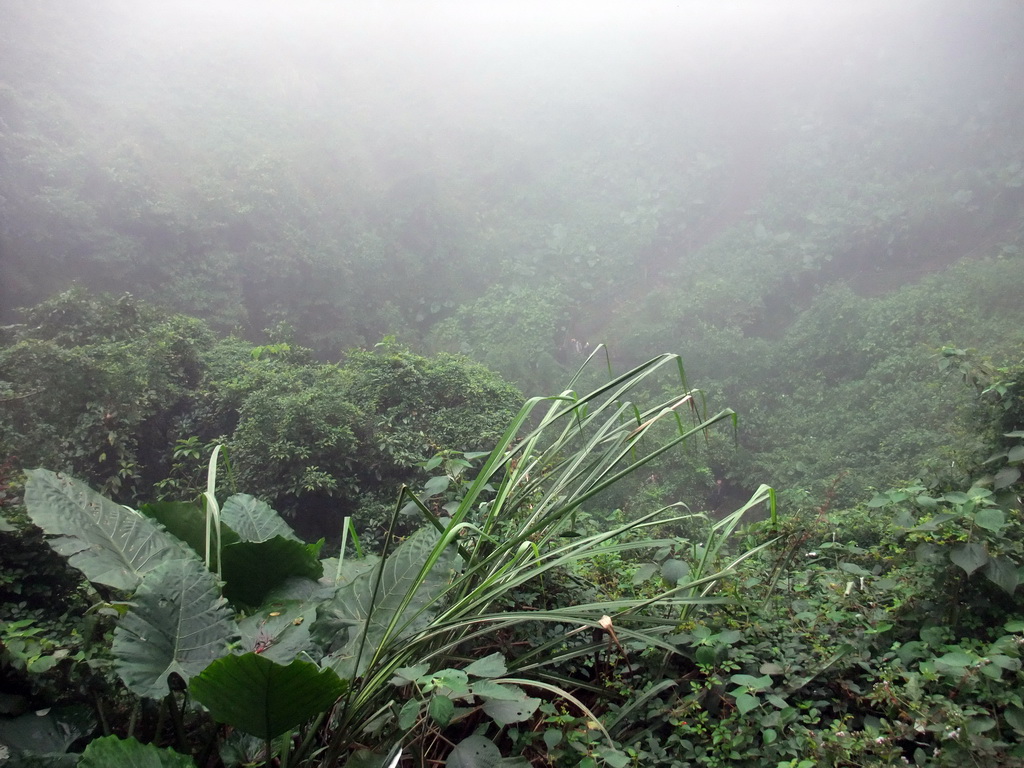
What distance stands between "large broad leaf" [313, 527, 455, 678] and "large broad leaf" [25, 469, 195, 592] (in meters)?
0.23

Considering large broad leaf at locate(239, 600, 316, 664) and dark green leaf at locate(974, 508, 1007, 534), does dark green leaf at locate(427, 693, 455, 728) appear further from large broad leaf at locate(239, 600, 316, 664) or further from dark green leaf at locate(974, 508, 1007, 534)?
dark green leaf at locate(974, 508, 1007, 534)

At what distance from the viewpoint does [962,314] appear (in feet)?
17.5

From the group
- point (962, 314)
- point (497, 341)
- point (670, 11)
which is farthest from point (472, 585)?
point (670, 11)

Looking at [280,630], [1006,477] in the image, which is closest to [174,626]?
[280,630]

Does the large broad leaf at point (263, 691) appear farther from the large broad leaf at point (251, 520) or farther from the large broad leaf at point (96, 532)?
the large broad leaf at point (251, 520)

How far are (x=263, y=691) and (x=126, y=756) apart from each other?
0.47 feet

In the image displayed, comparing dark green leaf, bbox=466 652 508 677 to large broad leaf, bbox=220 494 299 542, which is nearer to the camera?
dark green leaf, bbox=466 652 508 677

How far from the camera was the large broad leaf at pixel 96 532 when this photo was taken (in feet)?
2.51

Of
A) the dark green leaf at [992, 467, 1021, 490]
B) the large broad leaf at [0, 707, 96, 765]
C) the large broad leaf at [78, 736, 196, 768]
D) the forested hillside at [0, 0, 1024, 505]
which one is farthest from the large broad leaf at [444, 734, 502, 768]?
the forested hillside at [0, 0, 1024, 505]

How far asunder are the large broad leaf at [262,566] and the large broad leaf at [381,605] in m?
0.08

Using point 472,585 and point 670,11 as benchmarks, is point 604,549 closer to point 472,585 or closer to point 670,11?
point 472,585

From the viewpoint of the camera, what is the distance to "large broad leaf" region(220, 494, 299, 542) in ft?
3.37

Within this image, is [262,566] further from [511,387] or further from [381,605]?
[511,387]

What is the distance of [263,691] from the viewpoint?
1.93ft
